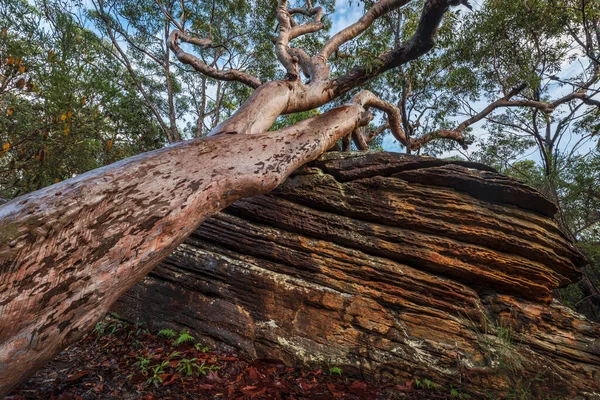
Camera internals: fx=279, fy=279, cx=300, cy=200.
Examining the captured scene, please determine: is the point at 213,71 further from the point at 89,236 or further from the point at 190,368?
the point at 190,368

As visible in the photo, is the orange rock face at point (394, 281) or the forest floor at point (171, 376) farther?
the orange rock face at point (394, 281)

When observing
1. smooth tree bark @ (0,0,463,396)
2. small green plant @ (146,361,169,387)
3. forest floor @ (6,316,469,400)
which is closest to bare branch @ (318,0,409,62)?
smooth tree bark @ (0,0,463,396)

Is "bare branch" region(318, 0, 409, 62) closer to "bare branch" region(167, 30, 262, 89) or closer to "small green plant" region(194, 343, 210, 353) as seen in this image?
"bare branch" region(167, 30, 262, 89)

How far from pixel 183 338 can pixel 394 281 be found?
308cm

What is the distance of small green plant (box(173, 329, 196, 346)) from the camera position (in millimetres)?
3510

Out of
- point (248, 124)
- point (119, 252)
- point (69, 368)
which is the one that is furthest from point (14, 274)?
point (248, 124)

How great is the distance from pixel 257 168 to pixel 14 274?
216 cm

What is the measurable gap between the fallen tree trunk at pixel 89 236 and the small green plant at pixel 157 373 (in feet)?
4.67

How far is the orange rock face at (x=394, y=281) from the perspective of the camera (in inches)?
145

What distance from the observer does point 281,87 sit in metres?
4.74

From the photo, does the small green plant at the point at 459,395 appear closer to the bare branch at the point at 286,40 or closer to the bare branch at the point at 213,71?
the bare branch at the point at 286,40

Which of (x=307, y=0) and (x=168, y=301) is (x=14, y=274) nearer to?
(x=168, y=301)

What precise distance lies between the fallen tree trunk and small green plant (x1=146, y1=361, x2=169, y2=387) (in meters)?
1.42

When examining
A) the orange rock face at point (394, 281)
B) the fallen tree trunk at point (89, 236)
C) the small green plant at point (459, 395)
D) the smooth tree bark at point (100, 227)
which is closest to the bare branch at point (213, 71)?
the orange rock face at point (394, 281)
